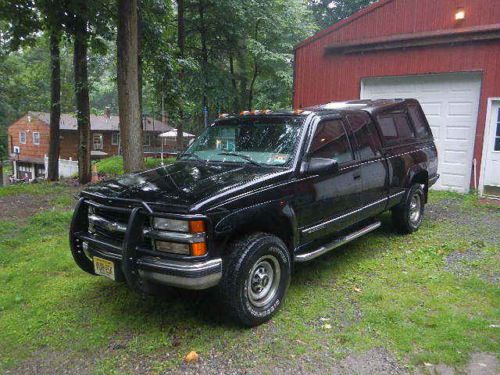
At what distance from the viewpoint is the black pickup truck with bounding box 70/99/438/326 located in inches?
131

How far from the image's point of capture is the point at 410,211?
6.52 meters

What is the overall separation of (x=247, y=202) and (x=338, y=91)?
366 inches

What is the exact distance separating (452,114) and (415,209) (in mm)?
4715

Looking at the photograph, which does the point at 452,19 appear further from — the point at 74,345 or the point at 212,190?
the point at 74,345

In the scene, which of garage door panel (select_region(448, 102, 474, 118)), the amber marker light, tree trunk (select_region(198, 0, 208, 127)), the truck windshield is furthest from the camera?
tree trunk (select_region(198, 0, 208, 127))

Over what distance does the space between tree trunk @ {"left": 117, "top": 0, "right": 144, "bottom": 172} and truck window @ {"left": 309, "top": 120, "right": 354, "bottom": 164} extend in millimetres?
4128

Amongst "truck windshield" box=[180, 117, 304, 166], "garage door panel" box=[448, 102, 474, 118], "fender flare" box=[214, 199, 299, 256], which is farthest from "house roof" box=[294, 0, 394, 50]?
"fender flare" box=[214, 199, 299, 256]

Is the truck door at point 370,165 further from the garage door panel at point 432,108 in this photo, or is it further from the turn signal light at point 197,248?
the garage door panel at point 432,108

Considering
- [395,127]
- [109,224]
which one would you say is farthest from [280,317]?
[395,127]

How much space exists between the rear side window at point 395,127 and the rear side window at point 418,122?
0.62ft

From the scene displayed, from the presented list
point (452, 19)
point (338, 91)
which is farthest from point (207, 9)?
point (452, 19)

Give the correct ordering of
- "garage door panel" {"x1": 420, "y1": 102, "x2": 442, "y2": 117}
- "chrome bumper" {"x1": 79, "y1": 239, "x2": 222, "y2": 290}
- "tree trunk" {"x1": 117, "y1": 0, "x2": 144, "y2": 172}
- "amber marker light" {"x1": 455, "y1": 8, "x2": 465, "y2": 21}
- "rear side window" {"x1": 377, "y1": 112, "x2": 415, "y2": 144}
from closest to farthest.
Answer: "chrome bumper" {"x1": 79, "y1": 239, "x2": 222, "y2": 290} < "rear side window" {"x1": 377, "y1": 112, "x2": 415, "y2": 144} < "tree trunk" {"x1": 117, "y1": 0, "x2": 144, "y2": 172} < "amber marker light" {"x1": 455, "y1": 8, "x2": 465, "y2": 21} < "garage door panel" {"x1": 420, "y1": 102, "x2": 442, "y2": 117}

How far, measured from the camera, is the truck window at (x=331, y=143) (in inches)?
178

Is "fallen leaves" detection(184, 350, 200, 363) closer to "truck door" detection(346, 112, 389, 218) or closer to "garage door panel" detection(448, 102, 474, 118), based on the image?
"truck door" detection(346, 112, 389, 218)
